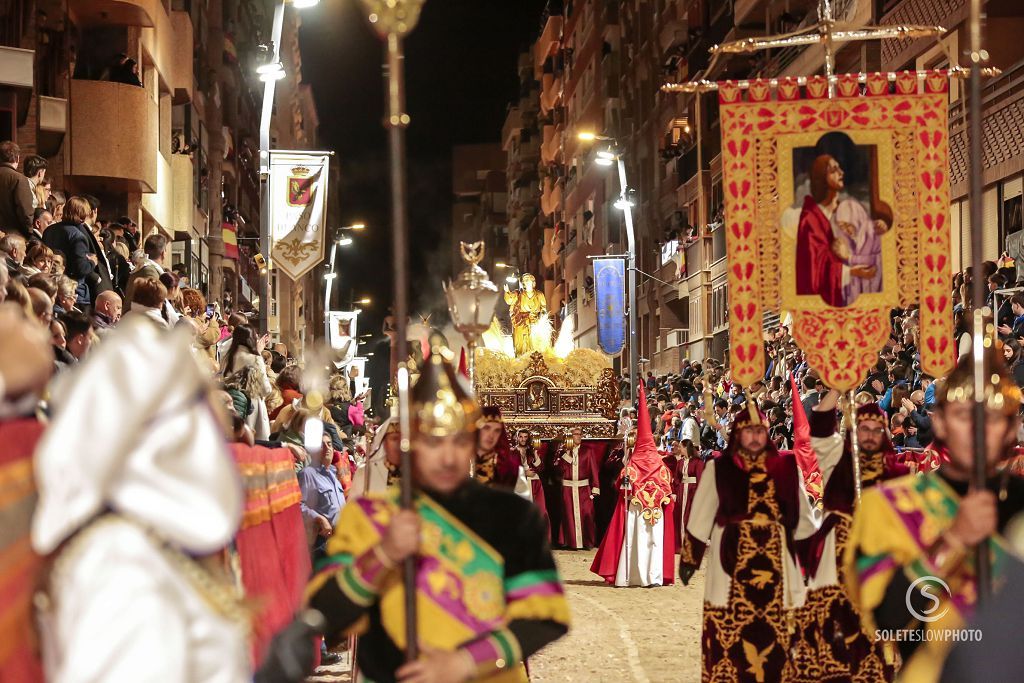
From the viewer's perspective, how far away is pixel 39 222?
14.1m

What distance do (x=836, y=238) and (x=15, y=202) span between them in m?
7.22

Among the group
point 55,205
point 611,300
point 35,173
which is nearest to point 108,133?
point 55,205

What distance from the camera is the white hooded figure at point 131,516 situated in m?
3.21

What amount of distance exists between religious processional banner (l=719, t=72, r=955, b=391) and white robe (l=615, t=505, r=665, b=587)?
9145mm

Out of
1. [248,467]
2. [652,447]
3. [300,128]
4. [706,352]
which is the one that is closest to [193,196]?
[706,352]

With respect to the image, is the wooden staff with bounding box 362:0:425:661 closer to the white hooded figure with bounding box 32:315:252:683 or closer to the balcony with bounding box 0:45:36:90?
the white hooded figure with bounding box 32:315:252:683

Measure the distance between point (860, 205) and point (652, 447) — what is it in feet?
29.5

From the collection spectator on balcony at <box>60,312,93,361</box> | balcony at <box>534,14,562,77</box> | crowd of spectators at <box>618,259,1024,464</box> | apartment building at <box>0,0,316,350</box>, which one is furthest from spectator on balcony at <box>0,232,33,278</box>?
balcony at <box>534,14,562,77</box>

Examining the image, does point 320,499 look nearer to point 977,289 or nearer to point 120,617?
point 977,289

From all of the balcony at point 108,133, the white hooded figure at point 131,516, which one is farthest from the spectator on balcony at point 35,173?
the balcony at point 108,133

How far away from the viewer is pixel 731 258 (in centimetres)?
1119

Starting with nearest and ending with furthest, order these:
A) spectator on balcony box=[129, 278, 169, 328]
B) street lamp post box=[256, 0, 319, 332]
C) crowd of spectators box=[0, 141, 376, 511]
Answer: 1. crowd of spectators box=[0, 141, 376, 511]
2. spectator on balcony box=[129, 278, 169, 328]
3. street lamp post box=[256, 0, 319, 332]

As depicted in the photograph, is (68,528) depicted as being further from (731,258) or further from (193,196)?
(193,196)

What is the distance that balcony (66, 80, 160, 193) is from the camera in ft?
86.3
